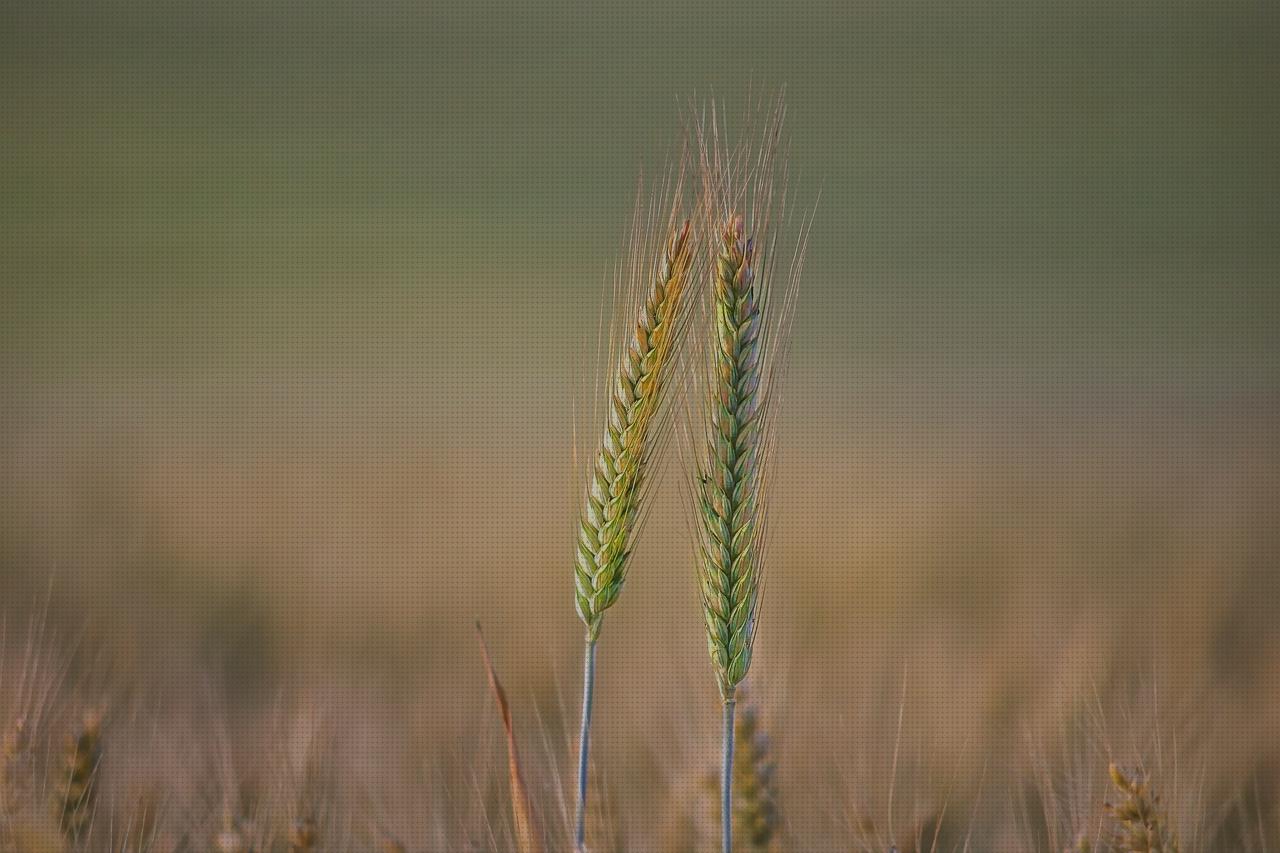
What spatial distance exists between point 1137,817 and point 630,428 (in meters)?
1.06

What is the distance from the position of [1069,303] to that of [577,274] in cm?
571

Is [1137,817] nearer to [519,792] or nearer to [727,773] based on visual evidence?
[727,773]

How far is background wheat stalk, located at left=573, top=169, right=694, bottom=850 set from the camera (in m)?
1.65

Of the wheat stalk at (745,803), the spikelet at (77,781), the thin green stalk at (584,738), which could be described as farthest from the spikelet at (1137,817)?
the spikelet at (77,781)

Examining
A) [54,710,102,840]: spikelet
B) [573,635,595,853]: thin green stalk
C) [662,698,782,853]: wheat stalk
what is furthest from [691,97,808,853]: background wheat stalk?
[54,710,102,840]: spikelet

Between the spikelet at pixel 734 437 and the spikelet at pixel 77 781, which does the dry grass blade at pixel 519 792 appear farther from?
the spikelet at pixel 77 781

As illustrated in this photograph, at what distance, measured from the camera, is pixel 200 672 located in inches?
129

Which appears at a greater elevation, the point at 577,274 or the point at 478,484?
the point at 577,274

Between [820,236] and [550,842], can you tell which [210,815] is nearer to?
[550,842]

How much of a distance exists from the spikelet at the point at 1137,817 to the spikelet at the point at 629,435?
35.7 inches

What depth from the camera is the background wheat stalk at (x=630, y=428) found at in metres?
1.65

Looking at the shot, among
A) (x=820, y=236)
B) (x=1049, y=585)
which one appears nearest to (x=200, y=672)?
(x=1049, y=585)

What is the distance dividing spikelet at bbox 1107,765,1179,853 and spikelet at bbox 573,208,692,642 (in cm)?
91

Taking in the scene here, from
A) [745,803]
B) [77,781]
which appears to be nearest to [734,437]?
[745,803]
